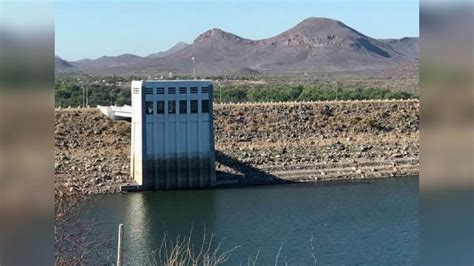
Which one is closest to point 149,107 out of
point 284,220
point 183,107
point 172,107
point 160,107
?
point 160,107

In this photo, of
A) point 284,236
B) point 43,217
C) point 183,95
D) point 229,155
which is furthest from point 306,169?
point 43,217

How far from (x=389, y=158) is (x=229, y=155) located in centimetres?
474

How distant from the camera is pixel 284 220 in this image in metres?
14.7

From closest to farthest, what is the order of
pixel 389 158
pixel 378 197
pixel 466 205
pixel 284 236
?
pixel 466 205 → pixel 284 236 → pixel 378 197 → pixel 389 158

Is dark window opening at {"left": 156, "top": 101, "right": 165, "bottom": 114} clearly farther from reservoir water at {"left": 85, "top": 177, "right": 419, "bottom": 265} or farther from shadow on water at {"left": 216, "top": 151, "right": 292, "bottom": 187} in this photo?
reservoir water at {"left": 85, "top": 177, "right": 419, "bottom": 265}

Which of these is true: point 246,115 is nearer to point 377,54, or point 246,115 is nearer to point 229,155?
point 229,155

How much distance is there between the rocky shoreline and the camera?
21125 millimetres

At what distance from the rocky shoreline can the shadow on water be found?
0.09 feet

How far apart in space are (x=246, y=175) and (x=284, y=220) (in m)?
6.44

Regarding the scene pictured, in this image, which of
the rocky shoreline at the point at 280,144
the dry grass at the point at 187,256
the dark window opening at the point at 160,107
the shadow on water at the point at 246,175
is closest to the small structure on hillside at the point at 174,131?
the dark window opening at the point at 160,107

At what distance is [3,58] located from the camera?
1182 mm

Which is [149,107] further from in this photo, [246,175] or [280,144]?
[280,144]

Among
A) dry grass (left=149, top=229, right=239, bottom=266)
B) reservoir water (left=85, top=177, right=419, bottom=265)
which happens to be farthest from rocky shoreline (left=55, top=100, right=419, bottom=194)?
dry grass (left=149, top=229, right=239, bottom=266)

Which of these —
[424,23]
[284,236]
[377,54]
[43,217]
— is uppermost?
[377,54]
